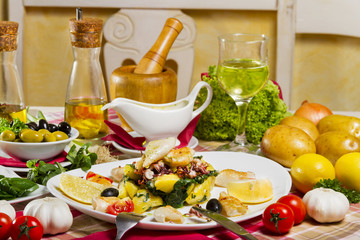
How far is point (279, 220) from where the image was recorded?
90 centimetres

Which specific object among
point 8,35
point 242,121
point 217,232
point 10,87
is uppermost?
point 8,35

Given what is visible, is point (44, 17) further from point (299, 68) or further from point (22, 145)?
point (22, 145)

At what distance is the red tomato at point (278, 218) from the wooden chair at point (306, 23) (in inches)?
76.2

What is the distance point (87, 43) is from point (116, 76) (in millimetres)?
155

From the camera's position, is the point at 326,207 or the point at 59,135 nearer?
the point at 326,207

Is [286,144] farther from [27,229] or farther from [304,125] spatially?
[27,229]

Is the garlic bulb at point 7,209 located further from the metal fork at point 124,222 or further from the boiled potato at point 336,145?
the boiled potato at point 336,145

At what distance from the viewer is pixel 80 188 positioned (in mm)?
1020

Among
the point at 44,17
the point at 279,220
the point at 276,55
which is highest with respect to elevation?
the point at 44,17

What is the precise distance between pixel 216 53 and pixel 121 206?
208cm

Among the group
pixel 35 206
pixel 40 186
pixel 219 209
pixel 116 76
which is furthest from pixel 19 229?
pixel 116 76

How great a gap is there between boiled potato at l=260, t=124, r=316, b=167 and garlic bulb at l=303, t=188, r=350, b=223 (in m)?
0.27

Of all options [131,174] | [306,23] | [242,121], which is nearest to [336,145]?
[242,121]

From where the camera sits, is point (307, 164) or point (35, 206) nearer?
point (35, 206)
